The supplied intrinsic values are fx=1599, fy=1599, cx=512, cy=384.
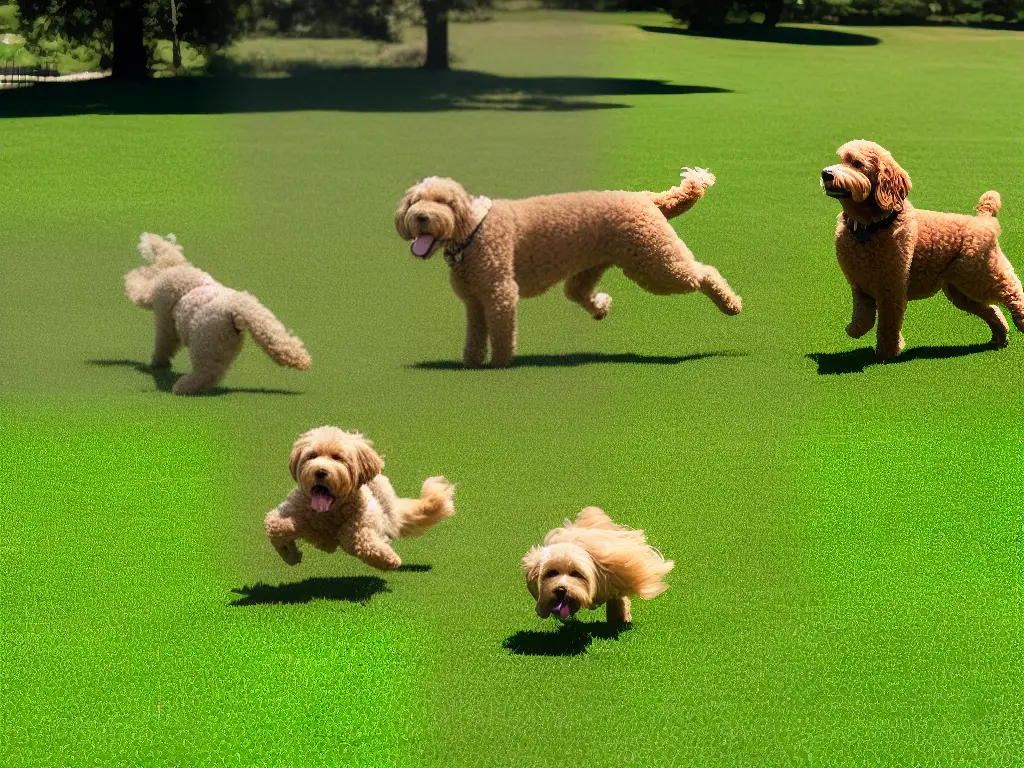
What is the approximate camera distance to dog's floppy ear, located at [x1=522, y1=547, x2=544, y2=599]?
18.7 ft

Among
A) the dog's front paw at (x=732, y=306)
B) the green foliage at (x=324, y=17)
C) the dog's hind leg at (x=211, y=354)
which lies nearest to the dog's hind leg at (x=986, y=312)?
the dog's front paw at (x=732, y=306)

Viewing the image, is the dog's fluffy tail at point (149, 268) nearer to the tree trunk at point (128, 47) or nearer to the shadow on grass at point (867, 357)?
the shadow on grass at point (867, 357)

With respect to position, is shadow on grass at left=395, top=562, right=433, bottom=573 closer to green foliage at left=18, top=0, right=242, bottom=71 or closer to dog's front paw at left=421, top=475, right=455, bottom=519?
dog's front paw at left=421, top=475, right=455, bottom=519

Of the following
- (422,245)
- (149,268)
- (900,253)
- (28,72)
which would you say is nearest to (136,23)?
(28,72)

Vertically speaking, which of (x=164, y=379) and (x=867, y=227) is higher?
(x=867, y=227)

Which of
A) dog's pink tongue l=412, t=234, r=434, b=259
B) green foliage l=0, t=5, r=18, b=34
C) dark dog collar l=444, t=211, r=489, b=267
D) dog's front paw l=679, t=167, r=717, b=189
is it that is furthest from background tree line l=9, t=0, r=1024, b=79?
dog's pink tongue l=412, t=234, r=434, b=259

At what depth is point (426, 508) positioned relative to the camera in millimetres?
6727

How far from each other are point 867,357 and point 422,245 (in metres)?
2.92

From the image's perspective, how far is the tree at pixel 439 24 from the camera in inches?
1187

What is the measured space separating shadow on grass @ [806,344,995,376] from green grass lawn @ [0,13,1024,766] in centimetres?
4

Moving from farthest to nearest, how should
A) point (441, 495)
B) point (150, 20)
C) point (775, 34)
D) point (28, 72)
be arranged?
point (775, 34) → point (28, 72) → point (150, 20) → point (441, 495)

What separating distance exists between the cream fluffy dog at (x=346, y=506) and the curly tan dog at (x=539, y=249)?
Answer: 304cm

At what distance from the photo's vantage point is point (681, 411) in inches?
353

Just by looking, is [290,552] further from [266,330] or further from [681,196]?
[681,196]
